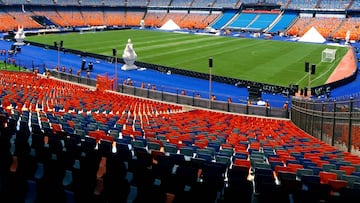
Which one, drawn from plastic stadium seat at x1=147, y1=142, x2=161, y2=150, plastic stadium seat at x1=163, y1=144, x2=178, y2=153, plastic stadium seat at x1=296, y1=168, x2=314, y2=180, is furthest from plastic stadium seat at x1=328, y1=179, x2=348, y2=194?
plastic stadium seat at x1=147, y1=142, x2=161, y2=150

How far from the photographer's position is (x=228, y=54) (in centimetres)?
6094

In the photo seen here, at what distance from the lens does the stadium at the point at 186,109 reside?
834 cm

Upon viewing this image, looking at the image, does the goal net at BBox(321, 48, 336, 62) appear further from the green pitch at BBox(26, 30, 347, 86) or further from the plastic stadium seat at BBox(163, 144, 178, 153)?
the plastic stadium seat at BBox(163, 144, 178, 153)

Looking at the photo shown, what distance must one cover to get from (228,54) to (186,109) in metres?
29.6

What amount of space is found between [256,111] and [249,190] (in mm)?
23585

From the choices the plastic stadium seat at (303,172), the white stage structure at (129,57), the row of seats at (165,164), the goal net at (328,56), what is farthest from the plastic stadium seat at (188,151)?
the goal net at (328,56)

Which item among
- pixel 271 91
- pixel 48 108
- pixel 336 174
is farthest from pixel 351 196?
pixel 271 91

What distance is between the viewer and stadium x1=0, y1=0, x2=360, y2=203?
834 centimetres

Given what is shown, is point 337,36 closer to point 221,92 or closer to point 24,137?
point 221,92

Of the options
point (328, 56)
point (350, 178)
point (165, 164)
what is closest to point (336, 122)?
point (350, 178)

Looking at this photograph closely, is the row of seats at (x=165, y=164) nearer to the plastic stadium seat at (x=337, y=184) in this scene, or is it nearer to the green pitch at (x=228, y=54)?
the plastic stadium seat at (x=337, y=184)

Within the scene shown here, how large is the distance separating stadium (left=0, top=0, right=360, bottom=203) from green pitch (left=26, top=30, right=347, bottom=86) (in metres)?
0.24

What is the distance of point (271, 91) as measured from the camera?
1555 inches

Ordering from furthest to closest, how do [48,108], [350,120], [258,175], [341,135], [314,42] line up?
1. [314,42]
2. [48,108]
3. [341,135]
4. [350,120]
5. [258,175]
